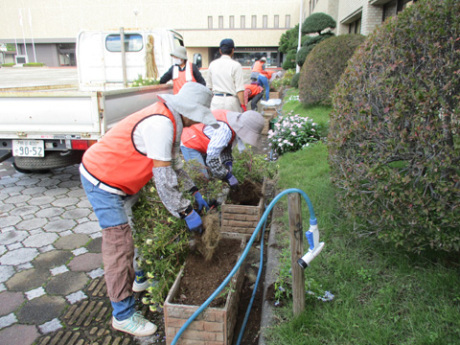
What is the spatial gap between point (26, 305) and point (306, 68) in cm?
809

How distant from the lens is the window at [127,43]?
25.7 ft

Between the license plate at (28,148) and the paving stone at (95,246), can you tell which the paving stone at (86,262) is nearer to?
the paving stone at (95,246)

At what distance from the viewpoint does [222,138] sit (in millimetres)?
3340

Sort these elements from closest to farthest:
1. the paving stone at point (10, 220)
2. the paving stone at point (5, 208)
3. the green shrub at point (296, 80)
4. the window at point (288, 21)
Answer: the paving stone at point (10, 220)
the paving stone at point (5, 208)
the green shrub at point (296, 80)
the window at point (288, 21)

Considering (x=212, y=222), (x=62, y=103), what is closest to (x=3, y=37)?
(x=62, y=103)

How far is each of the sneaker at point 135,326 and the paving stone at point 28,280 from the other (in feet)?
3.25

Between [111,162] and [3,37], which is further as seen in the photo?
[3,37]

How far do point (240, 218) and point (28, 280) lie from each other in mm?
1911

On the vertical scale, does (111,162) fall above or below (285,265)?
above

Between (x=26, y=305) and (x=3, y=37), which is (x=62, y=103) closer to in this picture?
(x=26, y=305)

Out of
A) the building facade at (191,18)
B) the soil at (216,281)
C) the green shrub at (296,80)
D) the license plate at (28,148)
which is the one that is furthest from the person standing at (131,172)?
the building facade at (191,18)

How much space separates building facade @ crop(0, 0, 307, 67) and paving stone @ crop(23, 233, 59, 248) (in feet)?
141

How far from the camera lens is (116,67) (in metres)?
7.95

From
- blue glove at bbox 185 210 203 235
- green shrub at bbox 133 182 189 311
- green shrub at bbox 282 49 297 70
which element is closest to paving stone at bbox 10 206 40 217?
green shrub at bbox 133 182 189 311
